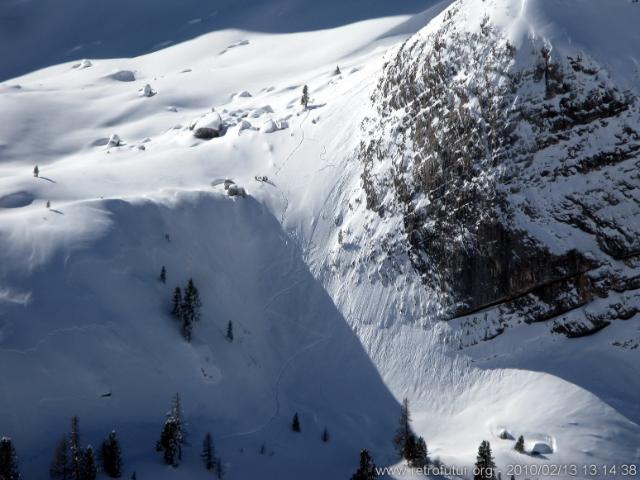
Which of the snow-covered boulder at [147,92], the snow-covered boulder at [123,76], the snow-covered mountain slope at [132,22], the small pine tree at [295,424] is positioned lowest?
the small pine tree at [295,424]

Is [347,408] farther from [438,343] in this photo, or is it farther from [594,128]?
[594,128]

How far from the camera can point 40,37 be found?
15888cm

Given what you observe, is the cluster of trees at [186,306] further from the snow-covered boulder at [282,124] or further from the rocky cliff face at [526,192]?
the snow-covered boulder at [282,124]

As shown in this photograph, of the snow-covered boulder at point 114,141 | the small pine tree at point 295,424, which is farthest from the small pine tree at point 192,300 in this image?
the snow-covered boulder at point 114,141

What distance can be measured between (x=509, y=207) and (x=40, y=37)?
5148 inches

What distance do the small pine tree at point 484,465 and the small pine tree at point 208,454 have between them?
18144mm

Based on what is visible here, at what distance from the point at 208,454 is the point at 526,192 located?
107 feet

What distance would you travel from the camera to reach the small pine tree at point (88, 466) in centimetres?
4684

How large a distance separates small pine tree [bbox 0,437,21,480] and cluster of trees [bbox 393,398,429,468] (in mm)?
26065

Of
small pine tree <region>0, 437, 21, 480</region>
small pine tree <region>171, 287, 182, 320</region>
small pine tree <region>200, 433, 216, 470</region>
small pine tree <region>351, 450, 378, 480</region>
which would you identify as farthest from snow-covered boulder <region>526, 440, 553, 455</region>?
small pine tree <region>0, 437, 21, 480</region>

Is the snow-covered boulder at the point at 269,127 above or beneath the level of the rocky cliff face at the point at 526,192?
above

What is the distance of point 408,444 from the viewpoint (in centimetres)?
5291

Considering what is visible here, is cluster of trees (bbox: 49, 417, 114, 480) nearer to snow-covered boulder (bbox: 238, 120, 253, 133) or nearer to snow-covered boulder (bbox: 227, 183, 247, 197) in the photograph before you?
snow-covered boulder (bbox: 227, 183, 247, 197)

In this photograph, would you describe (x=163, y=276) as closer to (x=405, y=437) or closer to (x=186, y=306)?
(x=186, y=306)
